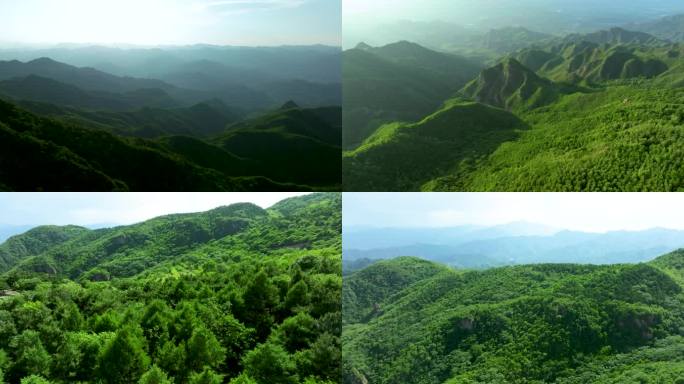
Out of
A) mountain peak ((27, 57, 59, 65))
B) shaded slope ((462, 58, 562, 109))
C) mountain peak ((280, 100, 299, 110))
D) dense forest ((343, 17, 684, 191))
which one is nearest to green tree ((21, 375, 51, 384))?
dense forest ((343, 17, 684, 191))

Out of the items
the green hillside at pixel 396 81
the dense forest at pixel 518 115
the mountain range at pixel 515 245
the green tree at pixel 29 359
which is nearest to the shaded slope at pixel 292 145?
the green hillside at pixel 396 81

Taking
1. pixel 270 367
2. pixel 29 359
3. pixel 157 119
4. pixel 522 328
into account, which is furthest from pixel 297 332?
pixel 157 119

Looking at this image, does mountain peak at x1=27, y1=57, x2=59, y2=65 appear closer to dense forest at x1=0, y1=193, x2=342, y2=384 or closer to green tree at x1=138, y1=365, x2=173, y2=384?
dense forest at x1=0, y1=193, x2=342, y2=384

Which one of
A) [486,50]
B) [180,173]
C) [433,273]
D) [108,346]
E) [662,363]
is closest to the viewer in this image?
[108,346]

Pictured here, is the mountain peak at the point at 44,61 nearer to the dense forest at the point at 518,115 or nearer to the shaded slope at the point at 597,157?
the dense forest at the point at 518,115

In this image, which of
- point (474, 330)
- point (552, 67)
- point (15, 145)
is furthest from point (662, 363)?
point (552, 67)

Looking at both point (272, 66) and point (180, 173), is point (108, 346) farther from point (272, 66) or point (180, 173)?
point (272, 66)
